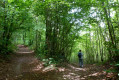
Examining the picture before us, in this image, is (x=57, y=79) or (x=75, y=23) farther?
(x=75, y=23)

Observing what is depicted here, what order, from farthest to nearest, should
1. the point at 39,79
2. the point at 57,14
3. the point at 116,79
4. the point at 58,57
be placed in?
the point at 58,57 < the point at 57,14 < the point at 39,79 < the point at 116,79

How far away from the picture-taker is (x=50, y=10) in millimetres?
8805

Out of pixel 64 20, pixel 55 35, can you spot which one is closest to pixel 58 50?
pixel 55 35

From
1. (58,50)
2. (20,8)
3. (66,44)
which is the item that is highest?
(20,8)

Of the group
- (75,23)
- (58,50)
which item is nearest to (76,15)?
(75,23)

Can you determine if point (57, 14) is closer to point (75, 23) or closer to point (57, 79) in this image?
point (75, 23)

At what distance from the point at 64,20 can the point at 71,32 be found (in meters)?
1.66

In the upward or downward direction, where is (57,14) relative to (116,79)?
upward

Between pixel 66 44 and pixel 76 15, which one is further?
pixel 66 44

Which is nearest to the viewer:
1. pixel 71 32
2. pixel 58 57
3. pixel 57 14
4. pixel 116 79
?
pixel 116 79

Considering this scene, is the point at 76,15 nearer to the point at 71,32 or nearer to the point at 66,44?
the point at 71,32

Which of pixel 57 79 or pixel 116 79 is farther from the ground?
pixel 116 79

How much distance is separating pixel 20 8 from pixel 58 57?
6.25 metres

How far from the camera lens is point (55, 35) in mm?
9398
